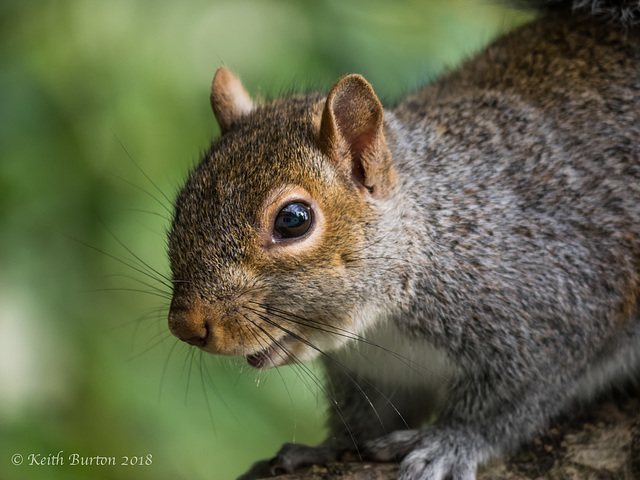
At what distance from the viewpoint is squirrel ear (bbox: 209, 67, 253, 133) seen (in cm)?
229

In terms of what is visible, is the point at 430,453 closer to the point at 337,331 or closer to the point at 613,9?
the point at 337,331

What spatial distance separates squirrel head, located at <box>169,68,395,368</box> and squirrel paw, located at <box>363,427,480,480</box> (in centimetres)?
39

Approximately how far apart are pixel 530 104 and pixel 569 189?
329mm

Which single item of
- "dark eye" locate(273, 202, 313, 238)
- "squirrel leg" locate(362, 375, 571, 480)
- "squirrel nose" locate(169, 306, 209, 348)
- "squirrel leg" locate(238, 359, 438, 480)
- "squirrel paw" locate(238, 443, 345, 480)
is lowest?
"squirrel leg" locate(362, 375, 571, 480)

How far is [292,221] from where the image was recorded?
1.86 metres

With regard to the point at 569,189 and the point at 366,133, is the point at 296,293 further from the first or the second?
the point at 569,189

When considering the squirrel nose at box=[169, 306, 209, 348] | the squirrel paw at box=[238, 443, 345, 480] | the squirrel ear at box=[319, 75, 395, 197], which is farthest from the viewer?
the squirrel paw at box=[238, 443, 345, 480]

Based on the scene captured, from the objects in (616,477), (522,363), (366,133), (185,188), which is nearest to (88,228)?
(185,188)

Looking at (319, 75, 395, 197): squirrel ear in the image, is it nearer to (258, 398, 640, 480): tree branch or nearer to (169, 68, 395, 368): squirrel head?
(169, 68, 395, 368): squirrel head

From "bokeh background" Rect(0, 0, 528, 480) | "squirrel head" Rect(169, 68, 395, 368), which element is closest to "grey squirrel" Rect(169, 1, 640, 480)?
"squirrel head" Rect(169, 68, 395, 368)

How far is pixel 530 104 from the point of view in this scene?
7.91 feet

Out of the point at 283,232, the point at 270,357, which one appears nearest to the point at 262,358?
the point at 270,357

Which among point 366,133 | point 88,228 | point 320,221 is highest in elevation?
point 88,228

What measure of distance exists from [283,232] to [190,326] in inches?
12.5
